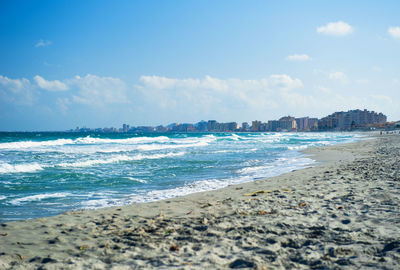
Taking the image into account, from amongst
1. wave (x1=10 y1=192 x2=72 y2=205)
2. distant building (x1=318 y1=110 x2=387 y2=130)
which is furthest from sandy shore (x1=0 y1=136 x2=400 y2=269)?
distant building (x1=318 y1=110 x2=387 y2=130)

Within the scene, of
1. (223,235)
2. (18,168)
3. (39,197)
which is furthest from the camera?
(18,168)

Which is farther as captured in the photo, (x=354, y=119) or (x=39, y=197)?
(x=354, y=119)

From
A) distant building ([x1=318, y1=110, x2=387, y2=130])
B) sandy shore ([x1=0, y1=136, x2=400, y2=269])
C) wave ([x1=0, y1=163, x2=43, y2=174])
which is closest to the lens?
sandy shore ([x1=0, y1=136, x2=400, y2=269])

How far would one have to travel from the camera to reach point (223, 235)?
4.07 metres

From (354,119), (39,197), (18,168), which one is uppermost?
(354,119)

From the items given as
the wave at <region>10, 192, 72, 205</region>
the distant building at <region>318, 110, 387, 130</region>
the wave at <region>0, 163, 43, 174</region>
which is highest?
the distant building at <region>318, 110, 387, 130</region>

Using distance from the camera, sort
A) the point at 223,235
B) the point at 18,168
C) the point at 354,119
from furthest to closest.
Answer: the point at 354,119 < the point at 18,168 < the point at 223,235

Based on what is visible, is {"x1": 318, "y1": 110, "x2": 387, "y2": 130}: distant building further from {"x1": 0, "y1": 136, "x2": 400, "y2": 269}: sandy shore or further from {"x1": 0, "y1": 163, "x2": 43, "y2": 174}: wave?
{"x1": 0, "y1": 136, "x2": 400, "y2": 269}: sandy shore

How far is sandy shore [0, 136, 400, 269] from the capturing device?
324 cm

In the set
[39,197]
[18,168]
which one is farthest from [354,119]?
[39,197]

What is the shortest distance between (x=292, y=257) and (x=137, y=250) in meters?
1.99

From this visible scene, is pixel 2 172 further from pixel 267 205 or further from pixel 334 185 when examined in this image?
pixel 334 185

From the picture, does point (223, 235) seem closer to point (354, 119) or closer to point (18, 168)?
point (18, 168)

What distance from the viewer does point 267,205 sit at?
5.86 m
